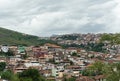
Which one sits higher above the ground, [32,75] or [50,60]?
[32,75]

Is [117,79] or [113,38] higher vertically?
[113,38]

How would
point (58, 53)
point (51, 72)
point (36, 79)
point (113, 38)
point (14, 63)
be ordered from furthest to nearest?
point (58, 53), point (14, 63), point (51, 72), point (36, 79), point (113, 38)

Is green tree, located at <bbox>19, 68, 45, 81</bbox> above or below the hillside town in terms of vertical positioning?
above

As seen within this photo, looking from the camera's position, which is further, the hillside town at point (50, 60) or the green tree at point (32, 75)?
the hillside town at point (50, 60)

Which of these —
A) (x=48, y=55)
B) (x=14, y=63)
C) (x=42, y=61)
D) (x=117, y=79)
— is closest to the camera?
(x=117, y=79)

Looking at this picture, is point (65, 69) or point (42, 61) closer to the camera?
point (65, 69)

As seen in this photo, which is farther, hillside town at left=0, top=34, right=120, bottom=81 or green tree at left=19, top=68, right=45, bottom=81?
hillside town at left=0, top=34, right=120, bottom=81

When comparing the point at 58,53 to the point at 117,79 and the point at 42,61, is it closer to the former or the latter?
the point at 42,61

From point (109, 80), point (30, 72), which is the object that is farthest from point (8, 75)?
point (109, 80)

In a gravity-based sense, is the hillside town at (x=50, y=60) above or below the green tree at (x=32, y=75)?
below

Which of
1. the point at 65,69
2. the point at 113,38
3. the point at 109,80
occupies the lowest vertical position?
the point at 65,69

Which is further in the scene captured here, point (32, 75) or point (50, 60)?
point (50, 60)
